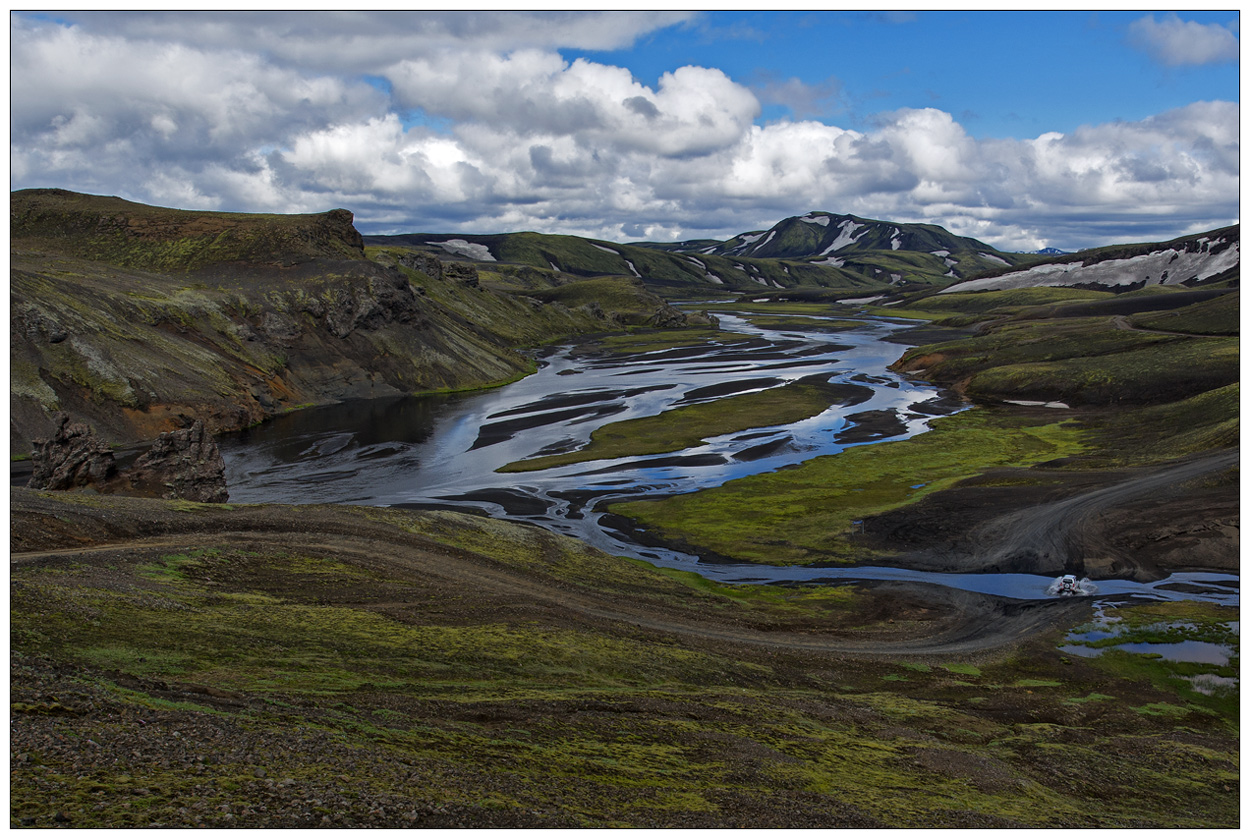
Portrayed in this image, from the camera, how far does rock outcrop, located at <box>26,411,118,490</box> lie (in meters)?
52.0

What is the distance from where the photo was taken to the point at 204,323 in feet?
352

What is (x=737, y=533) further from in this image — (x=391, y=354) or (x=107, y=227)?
(x=107, y=227)

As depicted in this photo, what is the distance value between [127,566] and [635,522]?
3488cm

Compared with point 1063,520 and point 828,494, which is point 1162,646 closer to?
point 1063,520

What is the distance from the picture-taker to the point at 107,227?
5522 inches

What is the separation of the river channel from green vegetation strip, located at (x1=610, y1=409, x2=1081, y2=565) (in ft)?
8.90

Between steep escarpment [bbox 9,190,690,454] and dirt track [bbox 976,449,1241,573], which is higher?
steep escarpment [bbox 9,190,690,454]

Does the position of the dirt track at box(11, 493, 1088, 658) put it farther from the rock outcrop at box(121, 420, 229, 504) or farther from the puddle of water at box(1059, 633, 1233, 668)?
the rock outcrop at box(121, 420, 229, 504)

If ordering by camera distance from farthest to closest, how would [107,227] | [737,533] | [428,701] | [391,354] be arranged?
[107,227] < [391,354] < [737,533] < [428,701]

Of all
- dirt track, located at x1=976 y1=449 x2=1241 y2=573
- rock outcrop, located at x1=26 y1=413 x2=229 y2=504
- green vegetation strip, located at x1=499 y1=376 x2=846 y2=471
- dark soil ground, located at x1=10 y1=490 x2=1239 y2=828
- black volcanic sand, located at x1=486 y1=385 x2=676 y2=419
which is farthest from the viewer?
black volcanic sand, located at x1=486 y1=385 x2=676 y2=419

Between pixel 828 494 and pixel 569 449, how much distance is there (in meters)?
28.2

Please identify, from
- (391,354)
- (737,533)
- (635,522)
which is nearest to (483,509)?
(635,522)

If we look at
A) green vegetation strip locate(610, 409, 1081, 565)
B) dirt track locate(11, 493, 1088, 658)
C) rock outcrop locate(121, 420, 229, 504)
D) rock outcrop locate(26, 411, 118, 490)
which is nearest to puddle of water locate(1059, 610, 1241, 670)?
dirt track locate(11, 493, 1088, 658)

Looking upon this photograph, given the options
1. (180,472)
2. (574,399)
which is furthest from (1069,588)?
(574,399)
